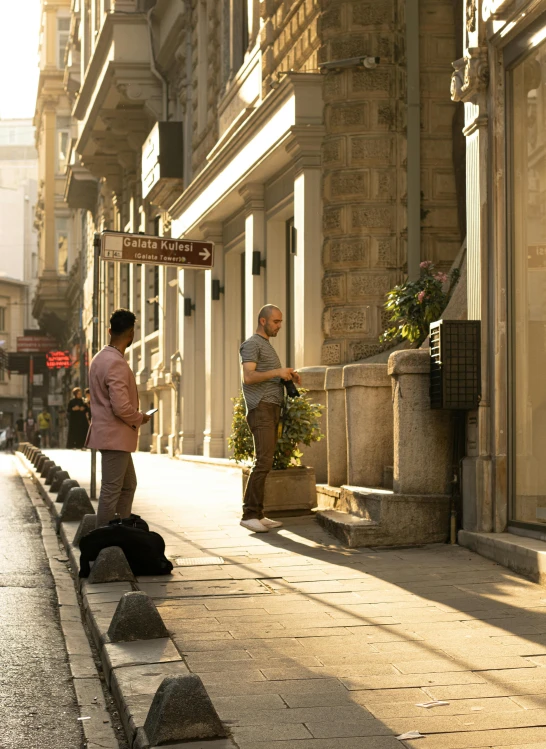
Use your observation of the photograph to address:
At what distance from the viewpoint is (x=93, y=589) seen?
24.7 ft

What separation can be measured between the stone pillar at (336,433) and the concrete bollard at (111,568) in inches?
153

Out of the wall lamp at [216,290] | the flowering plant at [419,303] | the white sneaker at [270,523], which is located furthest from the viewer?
the wall lamp at [216,290]

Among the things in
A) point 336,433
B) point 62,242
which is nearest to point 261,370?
point 336,433

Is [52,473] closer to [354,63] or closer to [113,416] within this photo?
[354,63]

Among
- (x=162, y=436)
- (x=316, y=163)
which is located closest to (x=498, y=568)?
(x=316, y=163)

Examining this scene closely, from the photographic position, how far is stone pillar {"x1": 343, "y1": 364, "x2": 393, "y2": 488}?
10547 mm

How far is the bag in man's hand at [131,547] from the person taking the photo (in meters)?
8.12

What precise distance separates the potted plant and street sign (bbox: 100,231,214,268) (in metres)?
2.09

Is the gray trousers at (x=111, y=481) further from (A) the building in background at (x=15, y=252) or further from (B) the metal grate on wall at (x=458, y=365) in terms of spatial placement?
(A) the building in background at (x=15, y=252)

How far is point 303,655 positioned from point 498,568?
285 cm

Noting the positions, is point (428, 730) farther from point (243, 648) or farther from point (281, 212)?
point (281, 212)

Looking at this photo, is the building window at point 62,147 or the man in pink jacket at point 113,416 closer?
the man in pink jacket at point 113,416

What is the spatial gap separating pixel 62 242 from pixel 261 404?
5928 centimetres

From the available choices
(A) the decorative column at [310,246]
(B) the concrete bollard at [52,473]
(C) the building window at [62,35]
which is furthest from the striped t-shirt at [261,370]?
(C) the building window at [62,35]
